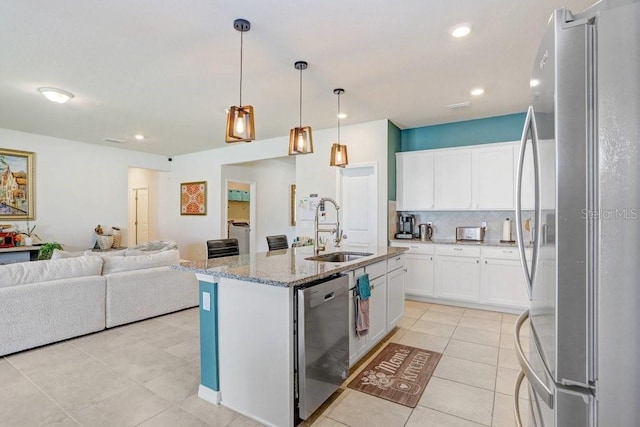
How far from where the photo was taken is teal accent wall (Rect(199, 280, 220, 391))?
2232 mm

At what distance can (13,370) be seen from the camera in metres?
2.71

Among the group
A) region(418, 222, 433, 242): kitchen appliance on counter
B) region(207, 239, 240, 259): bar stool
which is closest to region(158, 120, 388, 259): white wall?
region(418, 222, 433, 242): kitchen appliance on counter

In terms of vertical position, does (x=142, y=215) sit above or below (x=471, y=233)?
above

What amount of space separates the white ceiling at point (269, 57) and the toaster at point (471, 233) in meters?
1.68

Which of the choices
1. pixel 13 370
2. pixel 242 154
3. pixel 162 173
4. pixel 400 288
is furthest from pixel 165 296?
pixel 162 173

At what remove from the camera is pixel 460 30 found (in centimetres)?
252

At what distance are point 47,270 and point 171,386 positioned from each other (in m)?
1.99

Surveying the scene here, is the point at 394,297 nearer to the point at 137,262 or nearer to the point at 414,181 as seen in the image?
the point at 414,181

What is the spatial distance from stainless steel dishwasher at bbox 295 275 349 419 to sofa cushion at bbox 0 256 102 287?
2902mm

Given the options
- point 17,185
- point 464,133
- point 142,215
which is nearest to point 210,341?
point 464,133

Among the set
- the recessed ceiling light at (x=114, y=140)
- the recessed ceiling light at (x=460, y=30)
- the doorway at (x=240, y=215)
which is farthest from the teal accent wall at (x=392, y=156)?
the recessed ceiling light at (x=114, y=140)

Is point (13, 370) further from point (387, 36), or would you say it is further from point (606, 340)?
point (387, 36)

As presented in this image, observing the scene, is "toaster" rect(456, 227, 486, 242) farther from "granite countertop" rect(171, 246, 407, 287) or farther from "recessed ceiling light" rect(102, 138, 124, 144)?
"recessed ceiling light" rect(102, 138, 124, 144)

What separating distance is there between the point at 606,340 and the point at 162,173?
8.89 meters
